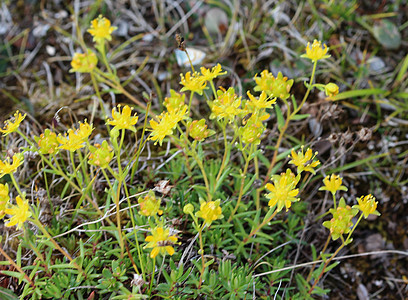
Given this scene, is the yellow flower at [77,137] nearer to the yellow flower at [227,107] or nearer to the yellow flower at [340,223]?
the yellow flower at [227,107]

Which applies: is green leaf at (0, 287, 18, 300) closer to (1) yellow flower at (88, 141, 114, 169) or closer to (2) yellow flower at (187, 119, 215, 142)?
(1) yellow flower at (88, 141, 114, 169)

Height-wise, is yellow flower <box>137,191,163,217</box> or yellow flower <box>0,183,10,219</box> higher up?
yellow flower <box>0,183,10,219</box>

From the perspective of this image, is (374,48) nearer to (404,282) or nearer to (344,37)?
(344,37)

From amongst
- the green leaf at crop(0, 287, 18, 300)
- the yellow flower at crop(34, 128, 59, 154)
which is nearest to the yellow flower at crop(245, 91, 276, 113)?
the yellow flower at crop(34, 128, 59, 154)

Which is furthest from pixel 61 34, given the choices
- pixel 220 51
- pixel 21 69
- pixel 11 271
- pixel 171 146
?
pixel 11 271

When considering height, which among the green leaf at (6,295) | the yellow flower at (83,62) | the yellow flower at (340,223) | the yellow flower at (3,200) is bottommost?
the yellow flower at (340,223)

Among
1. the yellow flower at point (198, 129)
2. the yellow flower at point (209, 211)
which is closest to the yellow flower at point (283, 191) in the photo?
the yellow flower at point (209, 211)

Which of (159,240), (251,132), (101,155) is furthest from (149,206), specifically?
(251,132)

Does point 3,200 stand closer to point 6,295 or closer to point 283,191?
point 6,295

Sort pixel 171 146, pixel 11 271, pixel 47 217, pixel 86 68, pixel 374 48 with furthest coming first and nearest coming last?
pixel 374 48 → pixel 171 146 → pixel 47 217 → pixel 11 271 → pixel 86 68

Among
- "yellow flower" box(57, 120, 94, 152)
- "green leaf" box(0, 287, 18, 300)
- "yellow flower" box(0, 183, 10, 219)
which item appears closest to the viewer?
"yellow flower" box(0, 183, 10, 219)

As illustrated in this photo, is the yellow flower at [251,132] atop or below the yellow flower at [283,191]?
atop
